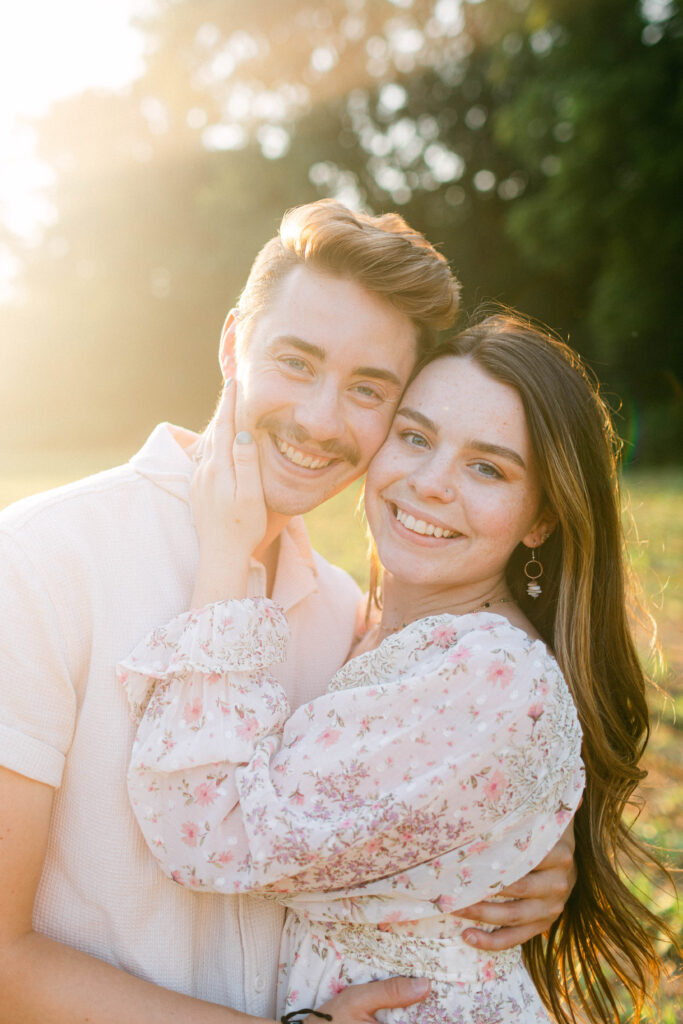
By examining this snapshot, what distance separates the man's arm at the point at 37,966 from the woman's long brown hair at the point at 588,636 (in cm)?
153

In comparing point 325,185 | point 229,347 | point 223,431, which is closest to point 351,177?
point 325,185

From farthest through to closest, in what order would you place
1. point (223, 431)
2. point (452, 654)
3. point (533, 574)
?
point (533, 574)
point (223, 431)
point (452, 654)

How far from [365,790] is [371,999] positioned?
62cm

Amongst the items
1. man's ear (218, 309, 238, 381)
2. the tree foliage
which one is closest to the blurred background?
the tree foliage

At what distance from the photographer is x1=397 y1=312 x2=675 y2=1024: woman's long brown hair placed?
9.73 ft

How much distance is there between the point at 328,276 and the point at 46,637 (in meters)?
1.68

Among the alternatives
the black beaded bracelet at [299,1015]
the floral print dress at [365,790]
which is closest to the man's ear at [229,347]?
the floral print dress at [365,790]

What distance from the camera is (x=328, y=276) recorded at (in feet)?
10.2

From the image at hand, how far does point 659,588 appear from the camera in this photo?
7965 mm

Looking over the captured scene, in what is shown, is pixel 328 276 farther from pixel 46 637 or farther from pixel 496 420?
pixel 46 637

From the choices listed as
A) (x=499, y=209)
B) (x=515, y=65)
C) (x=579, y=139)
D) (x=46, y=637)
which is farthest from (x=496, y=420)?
(x=499, y=209)

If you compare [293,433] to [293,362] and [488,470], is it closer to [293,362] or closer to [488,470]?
[293,362]

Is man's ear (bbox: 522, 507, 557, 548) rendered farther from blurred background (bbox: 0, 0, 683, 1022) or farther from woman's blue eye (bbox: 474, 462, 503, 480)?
blurred background (bbox: 0, 0, 683, 1022)

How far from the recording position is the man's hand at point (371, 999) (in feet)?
7.59
